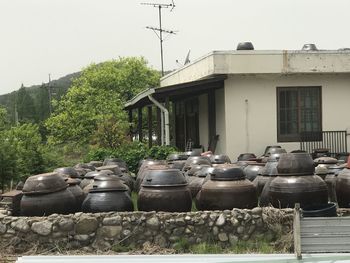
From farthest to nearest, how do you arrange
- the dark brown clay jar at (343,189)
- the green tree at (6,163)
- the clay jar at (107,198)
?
the green tree at (6,163), the dark brown clay jar at (343,189), the clay jar at (107,198)

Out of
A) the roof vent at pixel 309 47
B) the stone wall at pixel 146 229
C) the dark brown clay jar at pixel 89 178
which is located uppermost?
the roof vent at pixel 309 47

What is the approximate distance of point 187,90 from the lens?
16.2 metres

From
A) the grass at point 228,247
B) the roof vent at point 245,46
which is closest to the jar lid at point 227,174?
the grass at point 228,247

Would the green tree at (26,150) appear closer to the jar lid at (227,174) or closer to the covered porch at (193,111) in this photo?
the covered porch at (193,111)

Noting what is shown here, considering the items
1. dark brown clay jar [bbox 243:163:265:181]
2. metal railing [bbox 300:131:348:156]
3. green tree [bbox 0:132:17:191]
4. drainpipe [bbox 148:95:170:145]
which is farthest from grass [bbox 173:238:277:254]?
metal railing [bbox 300:131:348:156]

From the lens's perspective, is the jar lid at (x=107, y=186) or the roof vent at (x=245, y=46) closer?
the jar lid at (x=107, y=186)

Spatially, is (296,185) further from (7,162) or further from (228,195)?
(7,162)

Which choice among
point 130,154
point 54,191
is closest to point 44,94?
point 130,154

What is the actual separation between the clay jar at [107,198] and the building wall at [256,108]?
8441 millimetres

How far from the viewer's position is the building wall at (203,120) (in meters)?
19.1

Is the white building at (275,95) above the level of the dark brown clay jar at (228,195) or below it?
above

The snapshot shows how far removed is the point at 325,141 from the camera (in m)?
17.2

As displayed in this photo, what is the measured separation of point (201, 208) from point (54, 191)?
7.76 feet

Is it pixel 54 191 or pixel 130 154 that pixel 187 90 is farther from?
pixel 54 191
